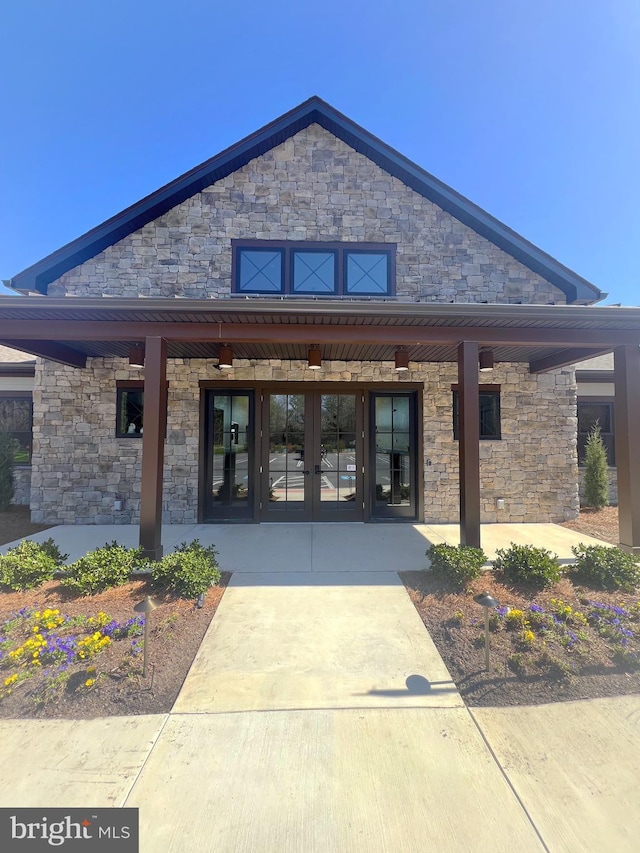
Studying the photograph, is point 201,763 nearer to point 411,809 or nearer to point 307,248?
point 411,809

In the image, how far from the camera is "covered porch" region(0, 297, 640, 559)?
4.63 m

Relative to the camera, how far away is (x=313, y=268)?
7715 millimetres

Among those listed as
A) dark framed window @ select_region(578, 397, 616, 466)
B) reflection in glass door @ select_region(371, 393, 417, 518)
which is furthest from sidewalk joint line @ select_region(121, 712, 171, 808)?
dark framed window @ select_region(578, 397, 616, 466)

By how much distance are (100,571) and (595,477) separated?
9915mm

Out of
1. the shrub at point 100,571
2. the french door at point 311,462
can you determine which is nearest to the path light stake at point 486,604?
the shrub at point 100,571

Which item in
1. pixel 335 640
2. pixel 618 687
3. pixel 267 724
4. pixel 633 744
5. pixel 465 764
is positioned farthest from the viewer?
pixel 335 640

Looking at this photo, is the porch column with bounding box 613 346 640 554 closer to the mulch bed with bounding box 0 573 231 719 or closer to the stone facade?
the stone facade

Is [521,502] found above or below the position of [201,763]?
above

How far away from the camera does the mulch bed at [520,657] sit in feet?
8.98

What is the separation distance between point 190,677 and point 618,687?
3.21 m

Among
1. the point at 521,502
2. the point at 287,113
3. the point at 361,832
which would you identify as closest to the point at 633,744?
the point at 361,832

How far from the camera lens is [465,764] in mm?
2164

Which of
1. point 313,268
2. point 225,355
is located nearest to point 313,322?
point 225,355

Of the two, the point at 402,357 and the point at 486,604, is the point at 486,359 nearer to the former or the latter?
the point at 402,357
